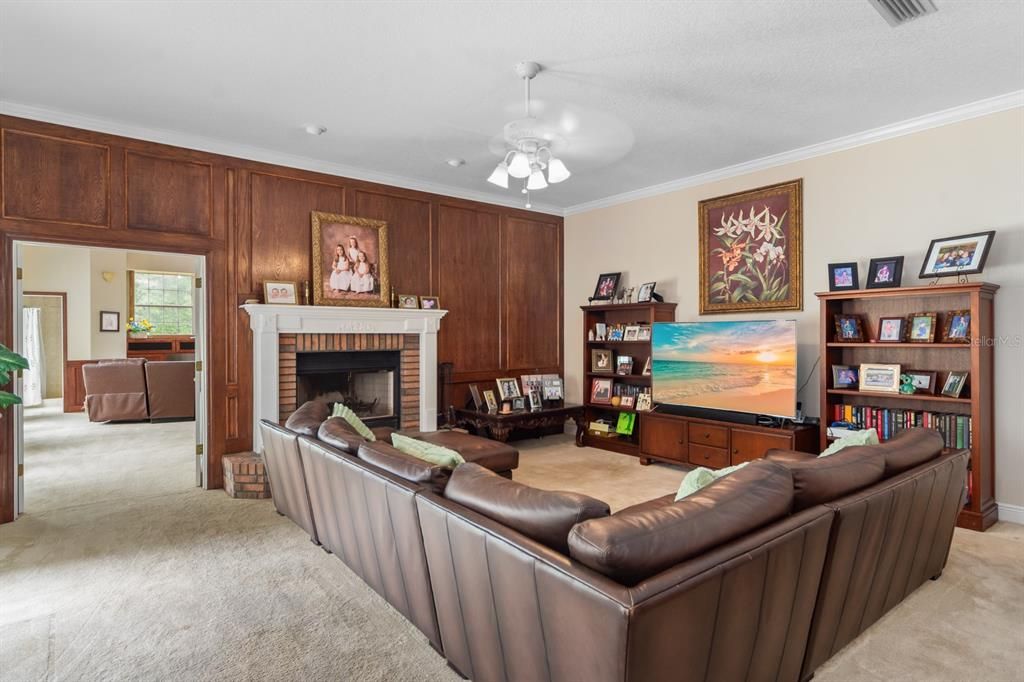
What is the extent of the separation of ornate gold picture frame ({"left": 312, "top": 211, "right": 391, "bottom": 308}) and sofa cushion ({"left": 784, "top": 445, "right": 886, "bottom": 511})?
4.13 metres

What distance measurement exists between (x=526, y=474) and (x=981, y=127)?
13.6 feet

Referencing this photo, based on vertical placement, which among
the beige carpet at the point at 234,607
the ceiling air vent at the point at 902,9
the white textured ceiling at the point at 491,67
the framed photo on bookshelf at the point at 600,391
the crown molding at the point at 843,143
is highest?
the white textured ceiling at the point at 491,67

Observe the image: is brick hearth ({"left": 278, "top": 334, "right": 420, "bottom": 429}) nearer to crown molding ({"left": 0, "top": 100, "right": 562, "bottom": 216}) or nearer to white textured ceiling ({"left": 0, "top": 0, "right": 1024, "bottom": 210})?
crown molding ({"left": 0, "top": 100, "right": 562, "bottom": 216})

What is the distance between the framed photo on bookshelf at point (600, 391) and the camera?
5978 millimetres

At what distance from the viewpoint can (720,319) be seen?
5.37 m

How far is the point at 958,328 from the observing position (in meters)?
3.66

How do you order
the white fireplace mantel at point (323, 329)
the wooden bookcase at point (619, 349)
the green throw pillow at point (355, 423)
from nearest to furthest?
the green throw pillow at point (355, 423), the white fireplace mantel at point (323, 329), the wooden bookcase at point (619, 349)

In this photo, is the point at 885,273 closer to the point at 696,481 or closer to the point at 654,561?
the point at 696,481

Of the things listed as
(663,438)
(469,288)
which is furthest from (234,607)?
(469,288)

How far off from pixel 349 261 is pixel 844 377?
429 cm

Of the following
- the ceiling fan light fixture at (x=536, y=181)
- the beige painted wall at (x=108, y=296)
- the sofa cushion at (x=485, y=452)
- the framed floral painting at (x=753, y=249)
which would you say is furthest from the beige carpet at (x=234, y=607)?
the beige painted wall at (x=108, y=296)

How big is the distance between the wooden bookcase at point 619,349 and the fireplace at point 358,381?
205 cm

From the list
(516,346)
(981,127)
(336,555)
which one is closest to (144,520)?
(336,555)

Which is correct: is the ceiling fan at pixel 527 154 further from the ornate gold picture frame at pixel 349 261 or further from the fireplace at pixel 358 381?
the fireplace at pixel 358 381
